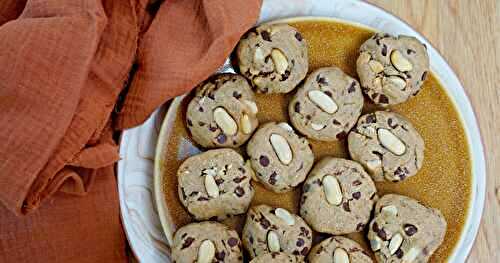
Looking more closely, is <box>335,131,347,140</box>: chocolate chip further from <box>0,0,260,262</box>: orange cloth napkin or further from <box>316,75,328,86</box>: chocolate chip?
<box>0,0,260,262</box>: orange cloth napkin

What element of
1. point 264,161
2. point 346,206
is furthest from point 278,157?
point 346,206

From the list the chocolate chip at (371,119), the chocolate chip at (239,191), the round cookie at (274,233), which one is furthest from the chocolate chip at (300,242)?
the chocolate chip at (371,119)

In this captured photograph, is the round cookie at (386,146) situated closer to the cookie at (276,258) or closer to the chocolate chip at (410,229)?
the chocolate chip at (410,229)

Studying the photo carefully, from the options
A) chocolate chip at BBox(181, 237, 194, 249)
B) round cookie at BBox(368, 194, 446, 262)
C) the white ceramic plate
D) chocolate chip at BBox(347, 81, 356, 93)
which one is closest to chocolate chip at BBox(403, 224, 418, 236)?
round cookie at BBox(368, 194, 446, 262)

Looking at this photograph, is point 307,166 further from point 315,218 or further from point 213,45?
point 213,45

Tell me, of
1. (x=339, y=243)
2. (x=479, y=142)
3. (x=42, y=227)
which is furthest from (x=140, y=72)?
(x=479, y=142)

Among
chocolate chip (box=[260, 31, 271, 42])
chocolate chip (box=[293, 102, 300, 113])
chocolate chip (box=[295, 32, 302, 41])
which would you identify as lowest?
chocolate chip (box=[293, 102, 300, 113])
